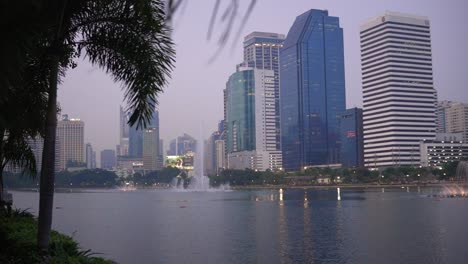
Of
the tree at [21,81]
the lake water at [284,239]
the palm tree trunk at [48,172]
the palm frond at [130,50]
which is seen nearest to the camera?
the tree at [21,81]

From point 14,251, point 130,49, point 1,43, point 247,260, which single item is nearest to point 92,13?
point 130,49

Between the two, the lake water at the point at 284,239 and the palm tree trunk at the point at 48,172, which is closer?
the palm tree trunk at the point at 48,172

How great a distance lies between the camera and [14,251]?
13.6m

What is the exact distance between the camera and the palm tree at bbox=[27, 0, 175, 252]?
12000 mm

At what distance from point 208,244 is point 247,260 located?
8.87m

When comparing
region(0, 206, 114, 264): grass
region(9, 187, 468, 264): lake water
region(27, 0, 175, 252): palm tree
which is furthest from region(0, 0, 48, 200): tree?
region(9, 187, 468, 264): lake water

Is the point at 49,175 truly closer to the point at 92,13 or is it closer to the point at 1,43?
the point at 92,13

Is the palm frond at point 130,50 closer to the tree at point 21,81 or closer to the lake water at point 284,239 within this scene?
the tree at point 21,81

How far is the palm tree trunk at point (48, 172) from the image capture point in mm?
13742

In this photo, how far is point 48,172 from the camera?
46.4ft

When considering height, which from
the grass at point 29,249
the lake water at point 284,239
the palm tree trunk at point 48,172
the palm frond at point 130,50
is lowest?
the lake water at point 284,239

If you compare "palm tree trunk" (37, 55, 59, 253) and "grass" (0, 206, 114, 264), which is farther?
"palm tree trunk" (37, 55, 59, 253)

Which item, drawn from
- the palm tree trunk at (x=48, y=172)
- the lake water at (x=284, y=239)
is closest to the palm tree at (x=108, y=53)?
the palm tree trunk at (x=48, y=172)

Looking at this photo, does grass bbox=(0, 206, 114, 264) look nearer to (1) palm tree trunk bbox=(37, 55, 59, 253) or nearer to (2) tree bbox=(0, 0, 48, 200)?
(1) palm tree trunk bbox=(37, 55, 59, 253)
